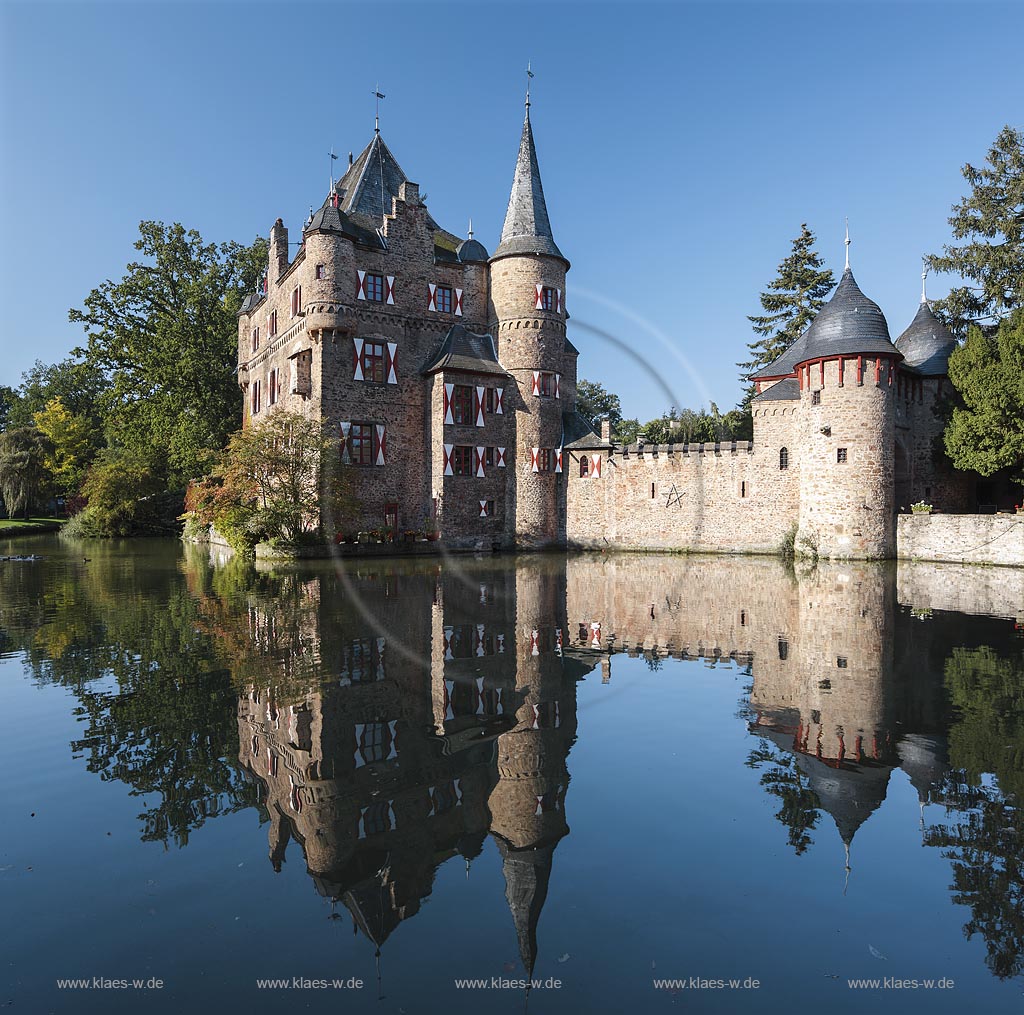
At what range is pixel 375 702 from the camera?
276 inches

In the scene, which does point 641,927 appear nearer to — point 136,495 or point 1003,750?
point 1003,750

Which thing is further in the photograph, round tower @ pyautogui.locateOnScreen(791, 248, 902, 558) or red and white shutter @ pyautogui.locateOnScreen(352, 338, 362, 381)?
red and white shutter @ pyautogui.locateOnScreen(352, 338, 362, 381)

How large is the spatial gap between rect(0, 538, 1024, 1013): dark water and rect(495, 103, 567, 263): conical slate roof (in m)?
22.2

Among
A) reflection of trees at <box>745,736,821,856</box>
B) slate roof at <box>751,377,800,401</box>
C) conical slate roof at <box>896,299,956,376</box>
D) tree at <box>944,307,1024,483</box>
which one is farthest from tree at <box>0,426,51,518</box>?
reflection of trees at <box>745,736,821,856</box>

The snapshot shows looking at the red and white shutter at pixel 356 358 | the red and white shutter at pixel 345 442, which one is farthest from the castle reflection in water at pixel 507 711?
the red and white shutter at pixel 356 358

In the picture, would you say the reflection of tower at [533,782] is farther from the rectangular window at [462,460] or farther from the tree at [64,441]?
the tree at [64,441]

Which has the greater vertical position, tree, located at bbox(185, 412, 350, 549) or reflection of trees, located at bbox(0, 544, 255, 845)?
tree, located at bbox(185, 412, 350, 549)

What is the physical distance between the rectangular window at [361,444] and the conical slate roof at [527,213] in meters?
9.01

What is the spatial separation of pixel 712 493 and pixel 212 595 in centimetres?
1921

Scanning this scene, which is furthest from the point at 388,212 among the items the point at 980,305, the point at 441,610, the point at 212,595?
the point at 980,305

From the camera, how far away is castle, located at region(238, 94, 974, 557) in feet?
81.5

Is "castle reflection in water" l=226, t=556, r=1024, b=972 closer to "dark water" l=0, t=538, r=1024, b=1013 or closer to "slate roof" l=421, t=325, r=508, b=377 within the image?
"dark water" l=0, t=538, r=1024, b=1013

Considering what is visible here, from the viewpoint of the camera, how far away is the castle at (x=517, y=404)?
2484 cm

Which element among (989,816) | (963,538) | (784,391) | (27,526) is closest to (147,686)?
(989,816)
